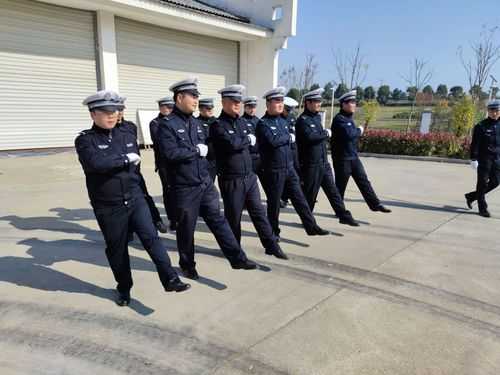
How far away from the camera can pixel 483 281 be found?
368cm

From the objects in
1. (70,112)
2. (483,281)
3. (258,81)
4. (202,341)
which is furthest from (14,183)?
(258,81)

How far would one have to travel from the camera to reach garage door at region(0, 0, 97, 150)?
10594mm

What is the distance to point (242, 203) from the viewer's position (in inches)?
157

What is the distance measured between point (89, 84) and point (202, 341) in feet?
37.6

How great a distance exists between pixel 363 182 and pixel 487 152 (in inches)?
74.9

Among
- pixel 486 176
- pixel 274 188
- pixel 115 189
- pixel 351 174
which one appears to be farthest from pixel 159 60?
pixel 115 189

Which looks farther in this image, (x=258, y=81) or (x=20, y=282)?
(x=258, y=81)

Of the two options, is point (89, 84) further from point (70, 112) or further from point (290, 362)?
point (290, 362)

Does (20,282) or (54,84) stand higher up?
(54,84)

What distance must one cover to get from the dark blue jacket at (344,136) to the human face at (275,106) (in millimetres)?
1382

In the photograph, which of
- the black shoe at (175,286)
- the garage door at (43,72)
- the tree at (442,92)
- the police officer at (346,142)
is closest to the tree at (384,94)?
the tree at (442,92)

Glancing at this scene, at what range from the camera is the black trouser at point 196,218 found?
346cm

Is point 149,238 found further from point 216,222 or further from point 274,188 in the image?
point 274,188

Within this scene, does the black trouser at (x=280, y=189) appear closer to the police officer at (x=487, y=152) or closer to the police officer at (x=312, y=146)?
the police officer at (x=312, y=146)
